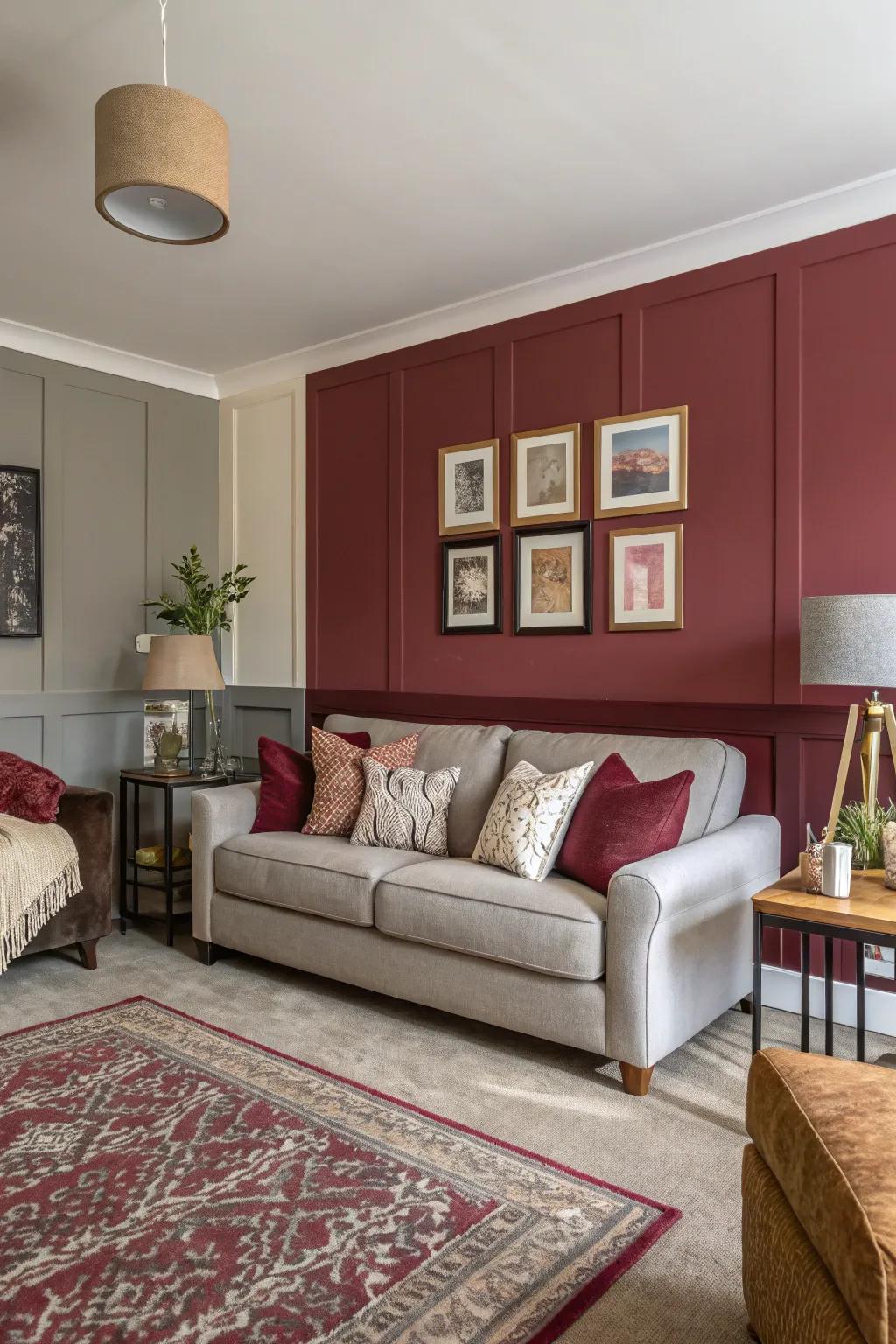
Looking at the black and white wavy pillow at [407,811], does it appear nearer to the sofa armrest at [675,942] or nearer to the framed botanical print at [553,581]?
the framed botanical print at [553,581]

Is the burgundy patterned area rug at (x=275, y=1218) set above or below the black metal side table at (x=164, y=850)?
below

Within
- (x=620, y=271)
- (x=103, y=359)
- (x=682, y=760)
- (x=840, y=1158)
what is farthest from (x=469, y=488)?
(x=840, y=1158)

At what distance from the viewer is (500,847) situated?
123 inches

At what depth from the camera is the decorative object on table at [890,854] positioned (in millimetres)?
2539

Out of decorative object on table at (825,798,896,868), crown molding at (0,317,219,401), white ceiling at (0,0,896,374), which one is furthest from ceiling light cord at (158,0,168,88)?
decorative object on table at (825,798,896,868)

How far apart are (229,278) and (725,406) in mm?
2010

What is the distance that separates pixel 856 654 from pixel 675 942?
0.93 metres

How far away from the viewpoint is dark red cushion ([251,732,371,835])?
386 centimetres

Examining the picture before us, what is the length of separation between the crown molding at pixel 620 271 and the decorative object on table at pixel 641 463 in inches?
21.4

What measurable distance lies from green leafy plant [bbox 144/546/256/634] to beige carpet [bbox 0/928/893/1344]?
1580 millimetres

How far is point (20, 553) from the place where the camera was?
14.4 ft

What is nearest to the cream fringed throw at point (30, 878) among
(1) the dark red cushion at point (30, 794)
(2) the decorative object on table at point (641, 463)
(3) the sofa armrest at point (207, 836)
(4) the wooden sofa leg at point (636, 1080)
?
(1) the dark red cushion at point (30, 794)

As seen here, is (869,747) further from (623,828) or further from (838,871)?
(623,828)

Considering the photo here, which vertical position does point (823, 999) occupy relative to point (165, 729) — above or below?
below
